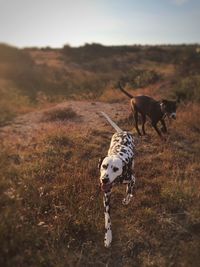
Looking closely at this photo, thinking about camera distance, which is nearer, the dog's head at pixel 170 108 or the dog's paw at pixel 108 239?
the dog's paw at pixel 108 239

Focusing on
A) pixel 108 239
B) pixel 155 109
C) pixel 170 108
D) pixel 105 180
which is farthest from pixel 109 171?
pixel 155 109

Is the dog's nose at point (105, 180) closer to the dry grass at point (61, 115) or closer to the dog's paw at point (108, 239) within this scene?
the dog's paw at point (108, 239)

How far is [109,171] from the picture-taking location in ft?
21.0

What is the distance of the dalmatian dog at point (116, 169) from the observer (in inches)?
251

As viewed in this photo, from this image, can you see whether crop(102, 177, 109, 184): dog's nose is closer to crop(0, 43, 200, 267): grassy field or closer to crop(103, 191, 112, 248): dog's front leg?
crop(103, 191, 112, 248): dog's front leg

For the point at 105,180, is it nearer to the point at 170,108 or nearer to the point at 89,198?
the point at 89,198

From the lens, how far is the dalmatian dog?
638 centimetres

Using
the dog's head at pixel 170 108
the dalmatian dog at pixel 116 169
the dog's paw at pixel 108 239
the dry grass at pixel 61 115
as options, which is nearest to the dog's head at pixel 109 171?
the dalmatian dog at pixel 116 169

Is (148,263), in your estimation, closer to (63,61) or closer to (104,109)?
(104,109)

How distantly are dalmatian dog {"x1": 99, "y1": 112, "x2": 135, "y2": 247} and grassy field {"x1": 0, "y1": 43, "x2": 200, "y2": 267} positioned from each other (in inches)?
8.4

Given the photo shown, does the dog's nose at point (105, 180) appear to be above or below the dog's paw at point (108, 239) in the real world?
above

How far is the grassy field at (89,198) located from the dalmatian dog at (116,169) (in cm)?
21

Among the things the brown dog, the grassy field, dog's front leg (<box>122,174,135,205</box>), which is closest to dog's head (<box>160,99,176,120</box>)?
the brown dog

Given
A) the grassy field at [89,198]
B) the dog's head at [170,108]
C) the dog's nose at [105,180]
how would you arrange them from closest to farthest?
the grassy field at [89,198], the dog's nose at [105,180], the dog's head at [170,108]
